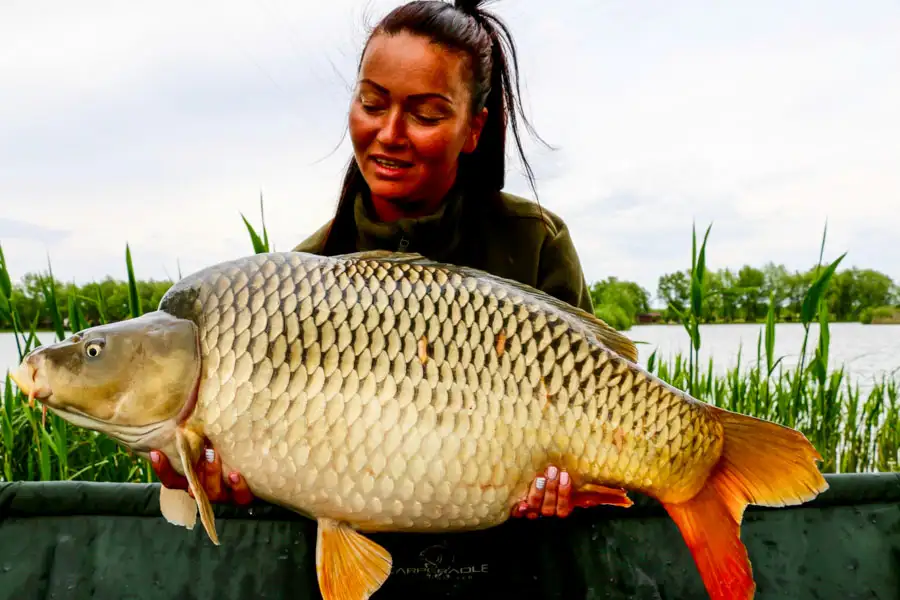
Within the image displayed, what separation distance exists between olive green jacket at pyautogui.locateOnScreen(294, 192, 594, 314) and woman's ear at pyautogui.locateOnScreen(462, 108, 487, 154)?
0.35 feet

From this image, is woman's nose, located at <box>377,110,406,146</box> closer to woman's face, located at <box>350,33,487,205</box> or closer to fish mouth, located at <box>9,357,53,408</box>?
woman's face, located at <box>350,33,487,205</box>

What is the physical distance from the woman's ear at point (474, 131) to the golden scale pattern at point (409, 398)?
20.9 inches

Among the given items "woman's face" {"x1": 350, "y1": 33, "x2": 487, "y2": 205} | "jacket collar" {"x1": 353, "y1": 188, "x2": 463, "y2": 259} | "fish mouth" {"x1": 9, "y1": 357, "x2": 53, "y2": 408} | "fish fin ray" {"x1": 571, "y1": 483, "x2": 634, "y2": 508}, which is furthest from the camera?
"jacket collar" {"x1": 353, "y1": 188, "x2": 463, "y2": 259}

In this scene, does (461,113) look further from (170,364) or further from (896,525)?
(896,525)

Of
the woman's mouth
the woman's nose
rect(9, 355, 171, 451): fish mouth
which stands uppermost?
the woman's nose

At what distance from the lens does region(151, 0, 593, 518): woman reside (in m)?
1.34

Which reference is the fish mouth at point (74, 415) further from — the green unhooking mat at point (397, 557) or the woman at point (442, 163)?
the green unhooking mat at point (397, 557)

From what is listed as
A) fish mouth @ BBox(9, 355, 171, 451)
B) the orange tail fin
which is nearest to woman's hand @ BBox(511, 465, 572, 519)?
the orange tail fin

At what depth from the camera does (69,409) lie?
986mm

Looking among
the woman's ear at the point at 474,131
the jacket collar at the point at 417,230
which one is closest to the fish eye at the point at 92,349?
the jacket collar at the point at 417,230

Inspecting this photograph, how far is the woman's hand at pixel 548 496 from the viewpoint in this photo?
3.41 feet

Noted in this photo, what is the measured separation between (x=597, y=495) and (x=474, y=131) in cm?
78

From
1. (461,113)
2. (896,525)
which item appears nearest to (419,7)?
(461,113)

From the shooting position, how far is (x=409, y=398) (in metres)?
0.98
